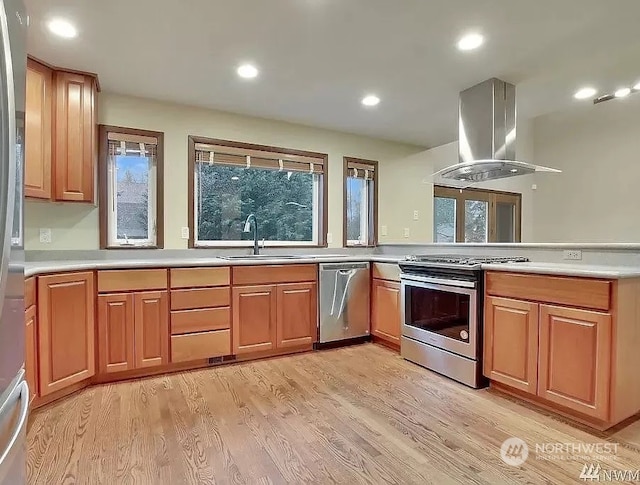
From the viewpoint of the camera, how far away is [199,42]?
7.79 feet

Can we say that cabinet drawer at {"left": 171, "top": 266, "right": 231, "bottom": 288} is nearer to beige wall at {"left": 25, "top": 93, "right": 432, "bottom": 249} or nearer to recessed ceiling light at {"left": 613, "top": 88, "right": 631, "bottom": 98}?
beige wall at {"left": 25, "top": 93, "right": 432, "bottom": 249}

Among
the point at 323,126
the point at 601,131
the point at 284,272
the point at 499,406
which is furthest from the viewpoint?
the point at 601,131

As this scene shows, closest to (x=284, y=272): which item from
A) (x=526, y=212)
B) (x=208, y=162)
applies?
(x=208, y=162)

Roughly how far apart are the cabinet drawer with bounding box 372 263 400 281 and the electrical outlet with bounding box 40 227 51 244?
2.84m

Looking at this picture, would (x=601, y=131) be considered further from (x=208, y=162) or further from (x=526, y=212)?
(x=208, y=162)

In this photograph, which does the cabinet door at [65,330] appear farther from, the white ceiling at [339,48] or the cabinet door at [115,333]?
the white ceiling at [339,48]

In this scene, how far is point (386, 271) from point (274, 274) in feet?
3.65

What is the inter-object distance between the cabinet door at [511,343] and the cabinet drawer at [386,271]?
3.31ft

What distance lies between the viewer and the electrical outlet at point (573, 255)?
2.62 m

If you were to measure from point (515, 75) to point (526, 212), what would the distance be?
4.34m

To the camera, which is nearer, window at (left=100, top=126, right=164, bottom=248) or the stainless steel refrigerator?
the stainless steel refrigerator

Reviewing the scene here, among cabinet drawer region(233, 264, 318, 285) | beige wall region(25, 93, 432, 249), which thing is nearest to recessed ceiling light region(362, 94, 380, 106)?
beige wall region(25, 93, 432, 249)

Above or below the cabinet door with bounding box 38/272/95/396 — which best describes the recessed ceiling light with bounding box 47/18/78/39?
above

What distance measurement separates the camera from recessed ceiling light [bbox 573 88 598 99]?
3241 mm
